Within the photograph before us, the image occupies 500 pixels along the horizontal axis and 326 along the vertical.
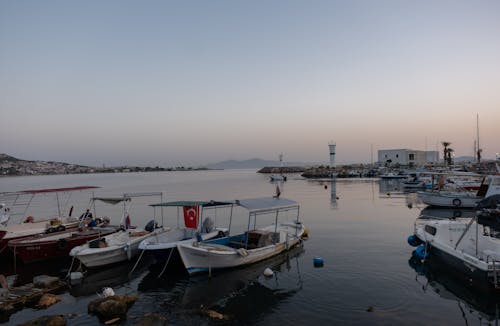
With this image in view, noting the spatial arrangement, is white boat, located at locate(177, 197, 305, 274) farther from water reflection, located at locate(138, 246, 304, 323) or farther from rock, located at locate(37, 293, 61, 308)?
rock, located at locate(37, 293, 61, 308)

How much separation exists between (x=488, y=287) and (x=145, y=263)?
52.4 feet

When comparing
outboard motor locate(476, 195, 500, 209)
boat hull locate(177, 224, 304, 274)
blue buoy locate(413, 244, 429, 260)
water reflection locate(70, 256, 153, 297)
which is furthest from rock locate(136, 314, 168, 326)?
outboard motor locate(476, 195, 500, 209)

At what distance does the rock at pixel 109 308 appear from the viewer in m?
11.5

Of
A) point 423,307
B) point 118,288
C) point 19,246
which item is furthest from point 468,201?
point 19,246

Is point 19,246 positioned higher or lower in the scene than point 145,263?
higher

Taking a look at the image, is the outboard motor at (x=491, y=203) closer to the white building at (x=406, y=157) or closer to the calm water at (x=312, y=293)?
the calm water at (x=312, y=293)

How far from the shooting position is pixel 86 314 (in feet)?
39.0

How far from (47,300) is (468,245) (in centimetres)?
1855

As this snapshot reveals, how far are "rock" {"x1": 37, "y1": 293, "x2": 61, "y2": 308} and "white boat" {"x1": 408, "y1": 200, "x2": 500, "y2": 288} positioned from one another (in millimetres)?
16555

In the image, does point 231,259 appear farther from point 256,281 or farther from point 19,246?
point 19,246

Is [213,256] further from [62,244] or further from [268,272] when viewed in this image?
[62,244]

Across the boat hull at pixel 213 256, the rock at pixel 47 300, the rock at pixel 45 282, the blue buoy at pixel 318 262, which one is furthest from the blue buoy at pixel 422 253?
the rock at pixel 45 282

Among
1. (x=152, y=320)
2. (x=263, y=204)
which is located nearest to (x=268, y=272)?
(x=263, y=204)

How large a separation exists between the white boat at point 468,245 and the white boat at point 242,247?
731 centimetres
